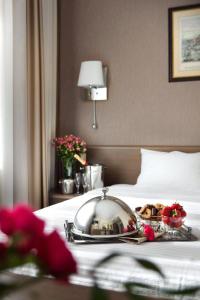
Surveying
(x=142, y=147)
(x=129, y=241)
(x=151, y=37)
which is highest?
(x=151, y=37)

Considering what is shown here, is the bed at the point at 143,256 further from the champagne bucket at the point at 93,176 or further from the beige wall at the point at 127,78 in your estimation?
the beige wall at the point at 127,78

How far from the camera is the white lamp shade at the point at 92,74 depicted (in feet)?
11.6

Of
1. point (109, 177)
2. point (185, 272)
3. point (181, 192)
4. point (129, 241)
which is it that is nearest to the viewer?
point (185, 272)

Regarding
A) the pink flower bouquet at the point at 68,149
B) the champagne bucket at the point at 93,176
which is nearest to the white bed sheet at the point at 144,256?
the champagne bucket at the point at 93,176

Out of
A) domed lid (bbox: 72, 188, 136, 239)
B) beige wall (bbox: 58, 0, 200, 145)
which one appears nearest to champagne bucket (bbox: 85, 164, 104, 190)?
beige wall (bbox: 58, 0, 200, 145)

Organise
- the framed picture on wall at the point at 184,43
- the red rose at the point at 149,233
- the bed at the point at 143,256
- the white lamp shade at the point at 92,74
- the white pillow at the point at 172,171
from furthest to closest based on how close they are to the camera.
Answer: the white lamp shade at the point at 92,74 → the framed picture on wall at the point at 184,43 → the white pillow at the point at 172,171 → the red rose at the point at 149,233 → the bed at the point at 143,256

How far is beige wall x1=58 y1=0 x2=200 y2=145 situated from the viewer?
353 centimetres

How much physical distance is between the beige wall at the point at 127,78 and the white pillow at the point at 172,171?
0.33 meters

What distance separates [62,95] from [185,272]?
2.97 metres

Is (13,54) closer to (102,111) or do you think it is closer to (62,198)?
(102,111)

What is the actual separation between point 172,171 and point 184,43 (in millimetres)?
1207

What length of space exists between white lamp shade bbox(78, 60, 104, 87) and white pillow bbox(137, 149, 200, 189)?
87 cm

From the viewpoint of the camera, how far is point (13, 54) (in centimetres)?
325

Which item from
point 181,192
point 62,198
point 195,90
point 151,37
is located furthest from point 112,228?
point 151,37
